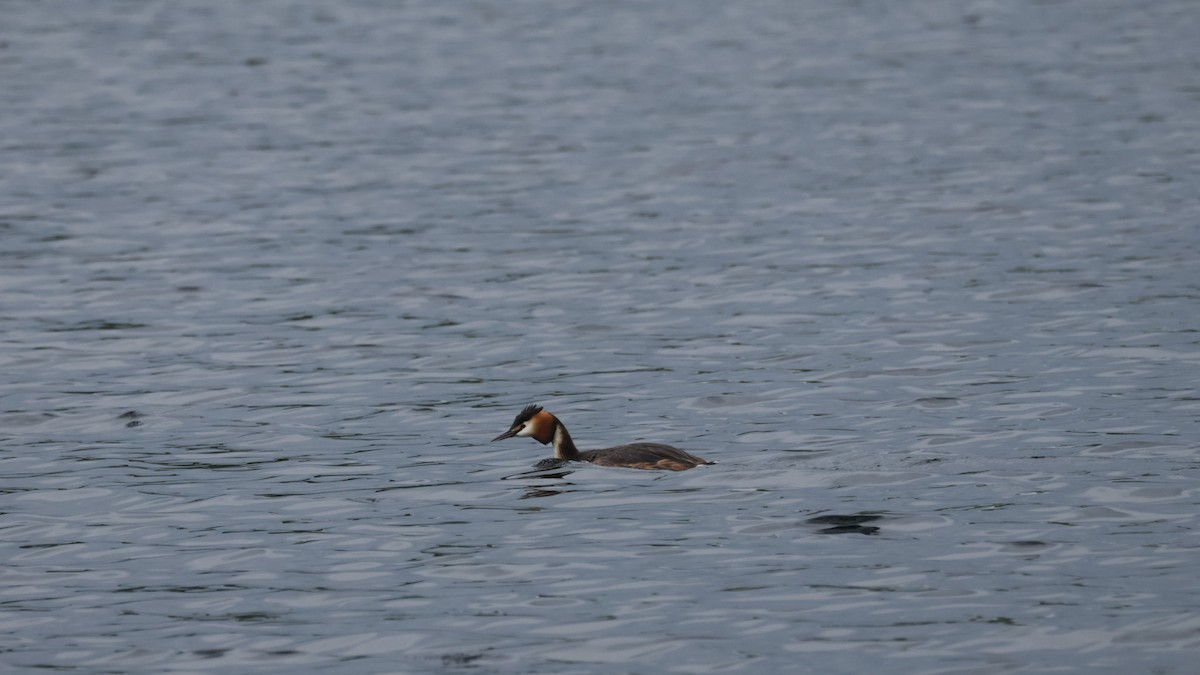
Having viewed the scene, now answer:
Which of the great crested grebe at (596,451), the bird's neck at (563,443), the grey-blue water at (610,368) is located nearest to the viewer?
the grey-blue water at (610,368)

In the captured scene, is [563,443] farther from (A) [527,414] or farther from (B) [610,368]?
(B) [610,368]

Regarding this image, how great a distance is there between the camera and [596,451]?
54.3 feet

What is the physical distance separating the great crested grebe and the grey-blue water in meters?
0.15

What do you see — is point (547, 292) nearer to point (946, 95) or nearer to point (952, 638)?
point (952, 638)

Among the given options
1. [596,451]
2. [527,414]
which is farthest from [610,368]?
[596,451]

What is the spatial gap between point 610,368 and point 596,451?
14.1 ft

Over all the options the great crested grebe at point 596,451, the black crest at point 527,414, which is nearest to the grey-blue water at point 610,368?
the great crested grebe at point 596,451

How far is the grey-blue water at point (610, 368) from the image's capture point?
12.5 meters

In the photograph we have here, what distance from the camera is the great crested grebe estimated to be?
625 inches

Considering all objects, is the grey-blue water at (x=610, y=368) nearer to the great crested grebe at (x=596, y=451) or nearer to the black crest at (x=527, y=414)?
the great crested grebe at (x=596, y=451)

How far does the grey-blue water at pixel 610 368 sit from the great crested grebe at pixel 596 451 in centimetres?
15

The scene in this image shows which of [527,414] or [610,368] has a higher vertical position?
[527,414]

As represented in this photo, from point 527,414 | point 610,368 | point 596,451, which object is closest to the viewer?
point 596,451

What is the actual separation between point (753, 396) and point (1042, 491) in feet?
15.3
